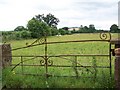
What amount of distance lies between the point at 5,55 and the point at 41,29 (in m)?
0.97

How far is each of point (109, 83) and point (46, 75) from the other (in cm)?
119

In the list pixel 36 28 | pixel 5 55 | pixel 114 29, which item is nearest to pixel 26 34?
pixel 36 28

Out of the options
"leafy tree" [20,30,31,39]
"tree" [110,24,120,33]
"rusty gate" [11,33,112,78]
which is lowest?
"rusty gate" [11,33,112,78]

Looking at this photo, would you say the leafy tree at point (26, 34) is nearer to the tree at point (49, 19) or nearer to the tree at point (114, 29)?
the tree at point (49, 19)

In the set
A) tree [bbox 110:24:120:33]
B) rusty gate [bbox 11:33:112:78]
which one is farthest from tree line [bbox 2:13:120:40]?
rusty gate [bbox 11:33:112:78]

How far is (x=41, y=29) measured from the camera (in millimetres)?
5961

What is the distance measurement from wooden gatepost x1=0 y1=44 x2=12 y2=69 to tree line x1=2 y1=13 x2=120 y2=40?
65 cm

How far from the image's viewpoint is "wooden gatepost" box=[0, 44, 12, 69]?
551 centimetres

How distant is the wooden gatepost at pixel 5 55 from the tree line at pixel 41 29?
0.65 m

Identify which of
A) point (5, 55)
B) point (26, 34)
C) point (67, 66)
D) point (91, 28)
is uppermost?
point (91, 28)

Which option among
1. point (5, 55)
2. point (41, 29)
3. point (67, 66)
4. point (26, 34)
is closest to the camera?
point (67, 66)

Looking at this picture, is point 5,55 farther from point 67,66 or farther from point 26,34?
point 67,66

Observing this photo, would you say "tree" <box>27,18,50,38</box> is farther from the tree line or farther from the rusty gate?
the rusty gate

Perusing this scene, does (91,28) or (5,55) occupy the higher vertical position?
(91,28)
